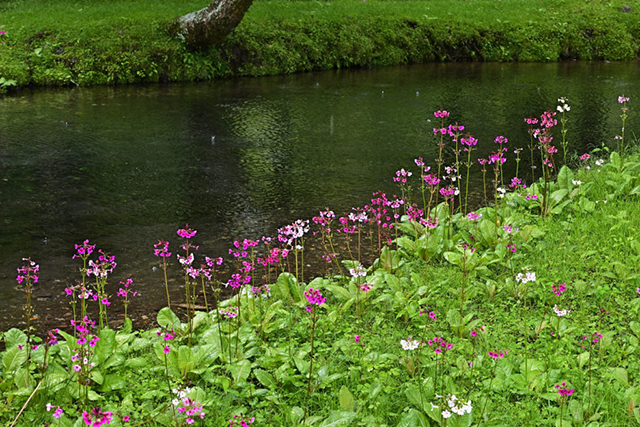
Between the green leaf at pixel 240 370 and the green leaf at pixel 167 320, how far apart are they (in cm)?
72

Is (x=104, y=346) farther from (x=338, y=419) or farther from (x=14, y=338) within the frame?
(x=338, y=419)

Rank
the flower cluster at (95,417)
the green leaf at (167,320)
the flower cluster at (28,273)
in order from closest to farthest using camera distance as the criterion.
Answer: the flower cluster at (95,417) < the flower cluster at (28,273) < the green leaf at (167,320)

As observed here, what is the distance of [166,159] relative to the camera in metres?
9.65

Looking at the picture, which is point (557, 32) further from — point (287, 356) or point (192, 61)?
point (287, 356)

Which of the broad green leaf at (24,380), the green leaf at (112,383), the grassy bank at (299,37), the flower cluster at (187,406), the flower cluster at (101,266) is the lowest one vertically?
the green leaf at (112,383)

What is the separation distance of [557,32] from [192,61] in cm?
1145

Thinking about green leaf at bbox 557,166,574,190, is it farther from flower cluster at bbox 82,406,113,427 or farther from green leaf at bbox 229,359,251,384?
flower cluster at bbox 82,406,113,427

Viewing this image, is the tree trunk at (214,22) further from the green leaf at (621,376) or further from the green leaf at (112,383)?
the green leaf at (621,376)

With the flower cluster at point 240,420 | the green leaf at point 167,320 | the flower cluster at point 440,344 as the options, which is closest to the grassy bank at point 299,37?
the green leaf at point 167,320

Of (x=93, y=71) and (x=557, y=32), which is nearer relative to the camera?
(x=93, y=71)

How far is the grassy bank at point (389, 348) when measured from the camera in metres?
3.59

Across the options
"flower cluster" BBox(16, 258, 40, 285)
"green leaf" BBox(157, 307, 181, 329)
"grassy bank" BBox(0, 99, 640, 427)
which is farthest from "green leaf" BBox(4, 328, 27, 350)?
"green leaf" BBox(157, 307, 181, 329)

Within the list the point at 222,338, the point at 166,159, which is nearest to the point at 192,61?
the point at 166,159

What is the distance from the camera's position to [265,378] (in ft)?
12.7
